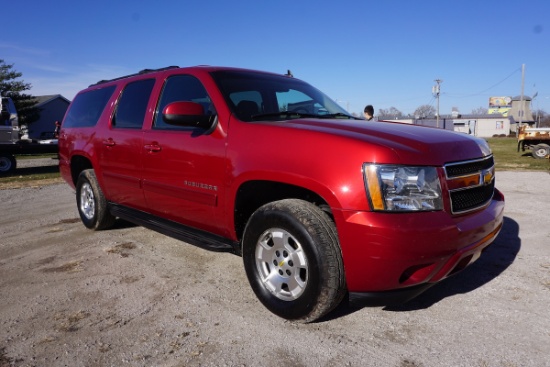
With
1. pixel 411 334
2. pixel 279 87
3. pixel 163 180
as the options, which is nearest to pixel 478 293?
pixel 411 334

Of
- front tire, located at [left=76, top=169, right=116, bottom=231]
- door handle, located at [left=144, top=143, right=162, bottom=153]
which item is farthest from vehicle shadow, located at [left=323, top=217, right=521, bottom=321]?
front tire, located at [left=76, top=169, right=116, bottom=231]

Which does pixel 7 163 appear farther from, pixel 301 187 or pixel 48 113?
pixel 48 113

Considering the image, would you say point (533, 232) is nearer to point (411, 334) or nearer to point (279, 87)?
point (411, 334)

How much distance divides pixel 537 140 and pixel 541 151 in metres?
1.00

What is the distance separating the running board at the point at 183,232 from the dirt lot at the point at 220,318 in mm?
359

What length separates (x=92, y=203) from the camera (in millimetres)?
5148

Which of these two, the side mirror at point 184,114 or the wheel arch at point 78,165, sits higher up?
the side mirror at point 184,114

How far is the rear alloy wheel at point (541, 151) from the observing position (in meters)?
17.8

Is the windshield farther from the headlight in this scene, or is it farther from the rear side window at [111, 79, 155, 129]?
the headlight

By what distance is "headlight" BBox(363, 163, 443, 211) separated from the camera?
90.6 inches

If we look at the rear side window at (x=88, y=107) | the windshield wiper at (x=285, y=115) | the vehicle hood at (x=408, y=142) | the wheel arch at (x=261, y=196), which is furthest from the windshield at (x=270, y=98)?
the rear side window at (x=88, y=107)

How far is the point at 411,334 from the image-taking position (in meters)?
2.59

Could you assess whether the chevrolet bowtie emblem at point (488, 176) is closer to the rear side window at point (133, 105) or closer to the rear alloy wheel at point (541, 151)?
the rear side window at point (133, 105)

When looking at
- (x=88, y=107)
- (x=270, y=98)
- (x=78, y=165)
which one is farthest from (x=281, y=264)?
(x=78, y=165)
